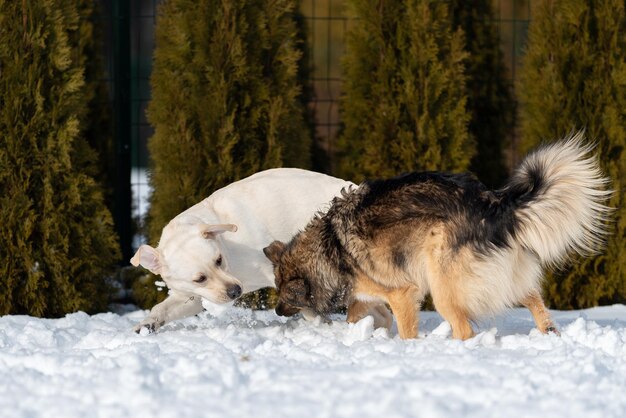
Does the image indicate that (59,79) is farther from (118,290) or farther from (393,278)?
(393,278)

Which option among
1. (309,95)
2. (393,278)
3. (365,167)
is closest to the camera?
(393,278)

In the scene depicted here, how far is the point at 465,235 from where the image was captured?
5.96 metres

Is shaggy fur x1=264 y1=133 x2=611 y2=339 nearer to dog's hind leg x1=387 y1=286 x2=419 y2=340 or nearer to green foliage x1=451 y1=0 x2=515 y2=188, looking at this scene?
dog's hind leg x1=387 y1=286 x2=419 y2=340

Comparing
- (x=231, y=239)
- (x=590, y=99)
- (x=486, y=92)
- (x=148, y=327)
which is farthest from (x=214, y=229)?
(x=486, y=92)

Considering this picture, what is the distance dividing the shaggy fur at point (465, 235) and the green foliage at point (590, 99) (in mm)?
2848

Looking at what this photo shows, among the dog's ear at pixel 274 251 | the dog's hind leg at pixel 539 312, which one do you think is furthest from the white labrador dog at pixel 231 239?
the dog's hind leg at pixel 539 312

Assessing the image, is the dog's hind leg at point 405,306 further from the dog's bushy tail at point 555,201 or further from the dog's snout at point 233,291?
the dog's snout at point 233,291

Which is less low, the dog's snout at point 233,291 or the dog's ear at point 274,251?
the dog's ear at point 274,251

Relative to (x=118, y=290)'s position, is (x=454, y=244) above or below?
above

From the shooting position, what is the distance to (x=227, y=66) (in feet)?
29.0

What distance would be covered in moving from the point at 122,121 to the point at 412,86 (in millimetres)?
2894

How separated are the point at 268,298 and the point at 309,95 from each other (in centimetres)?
224

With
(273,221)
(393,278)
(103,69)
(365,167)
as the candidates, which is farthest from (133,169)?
(393,278)

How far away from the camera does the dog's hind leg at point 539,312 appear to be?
20.9ft
